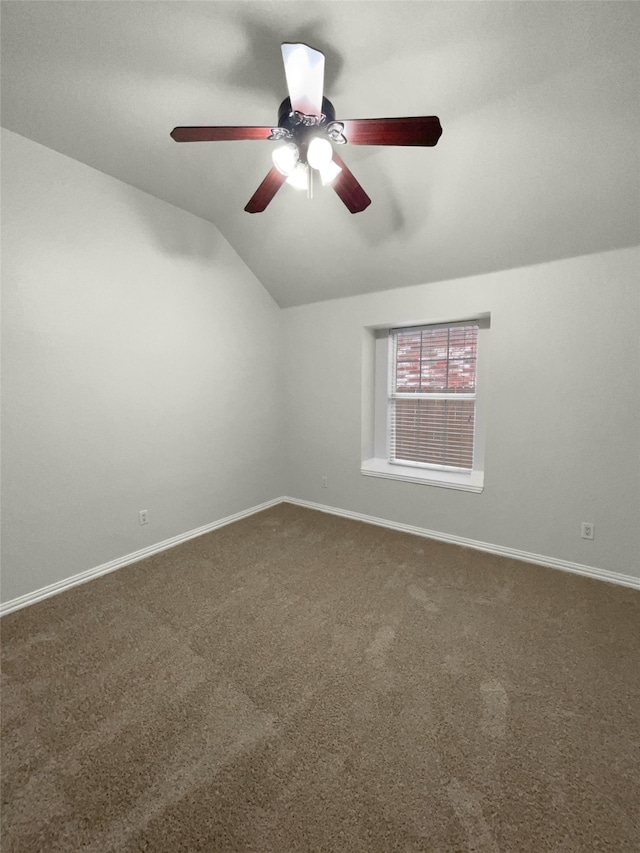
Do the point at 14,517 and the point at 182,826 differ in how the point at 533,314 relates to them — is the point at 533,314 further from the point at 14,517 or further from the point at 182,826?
the point at 14,517

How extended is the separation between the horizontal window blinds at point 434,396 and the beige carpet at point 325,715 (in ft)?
4.15

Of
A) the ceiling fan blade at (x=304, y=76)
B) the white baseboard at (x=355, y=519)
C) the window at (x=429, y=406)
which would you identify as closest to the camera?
the ceiling fan blade at (x=304, y=76)

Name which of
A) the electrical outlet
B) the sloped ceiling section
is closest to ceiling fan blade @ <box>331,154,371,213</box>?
the sloped ceiling section

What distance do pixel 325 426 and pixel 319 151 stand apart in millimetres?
2551

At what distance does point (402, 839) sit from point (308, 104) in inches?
101

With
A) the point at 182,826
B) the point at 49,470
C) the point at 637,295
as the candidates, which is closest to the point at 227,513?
the point at 49,470

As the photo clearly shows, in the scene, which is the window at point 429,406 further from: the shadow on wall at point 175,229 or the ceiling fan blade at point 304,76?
the ceiling fan blade at point 304,76

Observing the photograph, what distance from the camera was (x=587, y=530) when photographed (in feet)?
8.19

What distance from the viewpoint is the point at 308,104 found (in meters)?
1.43

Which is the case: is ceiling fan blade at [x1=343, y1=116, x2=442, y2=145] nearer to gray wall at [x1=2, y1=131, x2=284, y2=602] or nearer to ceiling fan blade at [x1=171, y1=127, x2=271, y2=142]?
ceiling fan blade at [x1=171, y1=127, x2=271, y2=142]

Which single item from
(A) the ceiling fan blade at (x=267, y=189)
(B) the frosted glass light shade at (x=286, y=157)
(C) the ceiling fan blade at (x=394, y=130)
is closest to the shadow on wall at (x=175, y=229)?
(A) the ceiling fan blade at (x=267, y=189)

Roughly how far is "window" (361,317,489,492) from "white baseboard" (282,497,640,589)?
0.46 metres

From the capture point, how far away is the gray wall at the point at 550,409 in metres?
2.33

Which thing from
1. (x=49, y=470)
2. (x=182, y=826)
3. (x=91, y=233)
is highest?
(x=91, y=233)
